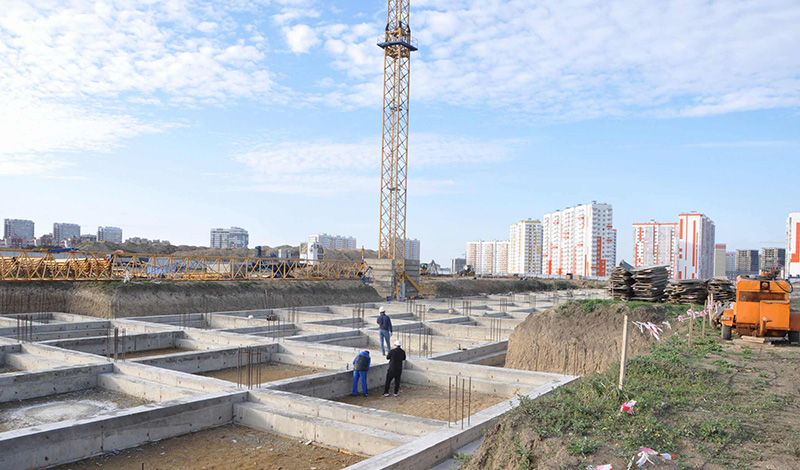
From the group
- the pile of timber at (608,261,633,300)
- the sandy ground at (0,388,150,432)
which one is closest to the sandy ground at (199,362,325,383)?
the sandy ground at (0,388,150,432)

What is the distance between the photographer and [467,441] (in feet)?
23.3

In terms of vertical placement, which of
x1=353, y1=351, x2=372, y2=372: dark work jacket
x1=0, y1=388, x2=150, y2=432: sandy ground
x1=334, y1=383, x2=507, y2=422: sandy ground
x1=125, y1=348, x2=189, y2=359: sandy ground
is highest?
x1=353, y1=351, x2=372, y2=372: dark work jacket

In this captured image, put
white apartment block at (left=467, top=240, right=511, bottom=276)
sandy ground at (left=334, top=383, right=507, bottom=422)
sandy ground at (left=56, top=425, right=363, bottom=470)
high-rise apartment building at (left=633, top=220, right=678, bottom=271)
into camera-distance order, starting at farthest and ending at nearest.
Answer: white apartment block at (left=467, top=240, right=511, bottom=276)
high-rise apartment building at (left=633, top=220, right=678, bottom=271)
sandy ground at (left=334, top=383, right=507, bottom=422)
sandy ground at (left=56, top=425, right=363, bottom=470)

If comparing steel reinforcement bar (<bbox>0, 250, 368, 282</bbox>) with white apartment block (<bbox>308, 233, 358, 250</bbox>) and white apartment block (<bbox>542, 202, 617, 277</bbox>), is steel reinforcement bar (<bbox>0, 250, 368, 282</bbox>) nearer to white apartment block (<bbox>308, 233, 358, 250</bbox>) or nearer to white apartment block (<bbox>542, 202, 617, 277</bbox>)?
white apartment block (<bbox>542, 202, 617, 277</bbox>)

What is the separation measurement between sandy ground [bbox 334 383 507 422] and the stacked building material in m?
10.9

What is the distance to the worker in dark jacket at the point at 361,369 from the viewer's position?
10452mm

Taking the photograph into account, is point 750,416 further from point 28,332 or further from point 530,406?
point 28,332

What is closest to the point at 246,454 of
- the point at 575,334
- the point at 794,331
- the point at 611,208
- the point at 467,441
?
the point at 467,441

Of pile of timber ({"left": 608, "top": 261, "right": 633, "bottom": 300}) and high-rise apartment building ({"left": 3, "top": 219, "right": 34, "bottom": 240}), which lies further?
high-rise apartment building ({"left": 3, "top": 219, "right": 34, "bottom": 240})

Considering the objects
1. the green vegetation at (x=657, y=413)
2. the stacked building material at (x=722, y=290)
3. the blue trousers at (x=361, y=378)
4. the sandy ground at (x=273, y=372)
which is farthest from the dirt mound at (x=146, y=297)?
the stacked building material at (x=722, y=290)

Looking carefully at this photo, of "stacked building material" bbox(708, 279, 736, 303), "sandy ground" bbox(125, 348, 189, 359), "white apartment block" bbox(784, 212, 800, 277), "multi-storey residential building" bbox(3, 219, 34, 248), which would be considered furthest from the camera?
"multi-storey residential building" bbox(3, 219, 34, 248)

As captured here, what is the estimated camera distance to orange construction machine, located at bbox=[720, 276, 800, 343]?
37.2 feet

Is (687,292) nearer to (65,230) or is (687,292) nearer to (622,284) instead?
(622,284)

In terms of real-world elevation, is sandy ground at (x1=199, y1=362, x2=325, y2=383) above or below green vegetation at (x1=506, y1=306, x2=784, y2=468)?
below
